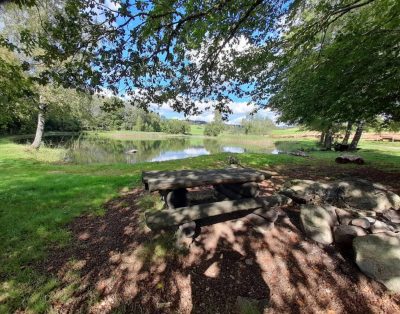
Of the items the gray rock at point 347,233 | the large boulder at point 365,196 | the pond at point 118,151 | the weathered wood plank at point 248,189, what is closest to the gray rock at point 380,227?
the gray rock at point 347,233

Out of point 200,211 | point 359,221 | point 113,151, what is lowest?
Result: point 113,151

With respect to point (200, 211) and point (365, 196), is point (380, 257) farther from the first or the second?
point (200, 211)

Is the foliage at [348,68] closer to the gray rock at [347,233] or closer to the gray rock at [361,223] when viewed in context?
the gray rock at [361,223]

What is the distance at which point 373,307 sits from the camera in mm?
2654

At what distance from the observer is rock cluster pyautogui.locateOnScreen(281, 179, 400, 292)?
302 cm

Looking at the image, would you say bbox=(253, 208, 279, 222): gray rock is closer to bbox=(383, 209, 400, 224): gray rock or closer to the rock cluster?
the rock cluster

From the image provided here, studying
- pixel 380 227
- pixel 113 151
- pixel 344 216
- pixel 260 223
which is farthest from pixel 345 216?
pixel 113 151

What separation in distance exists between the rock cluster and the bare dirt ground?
7.4 inches

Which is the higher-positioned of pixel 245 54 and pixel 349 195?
pixel 245 54

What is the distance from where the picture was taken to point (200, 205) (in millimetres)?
3885

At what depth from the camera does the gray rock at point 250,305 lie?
267 centimetres

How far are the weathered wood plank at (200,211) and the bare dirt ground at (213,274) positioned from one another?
1.47ft

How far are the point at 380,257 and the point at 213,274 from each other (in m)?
2.34

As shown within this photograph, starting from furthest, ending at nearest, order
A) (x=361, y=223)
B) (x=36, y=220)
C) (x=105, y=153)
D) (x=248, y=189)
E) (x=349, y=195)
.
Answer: (x=105, y=153), (x=349, y=195), (x=36, y=220), (x=248, y=189), (x=361, y=223)
